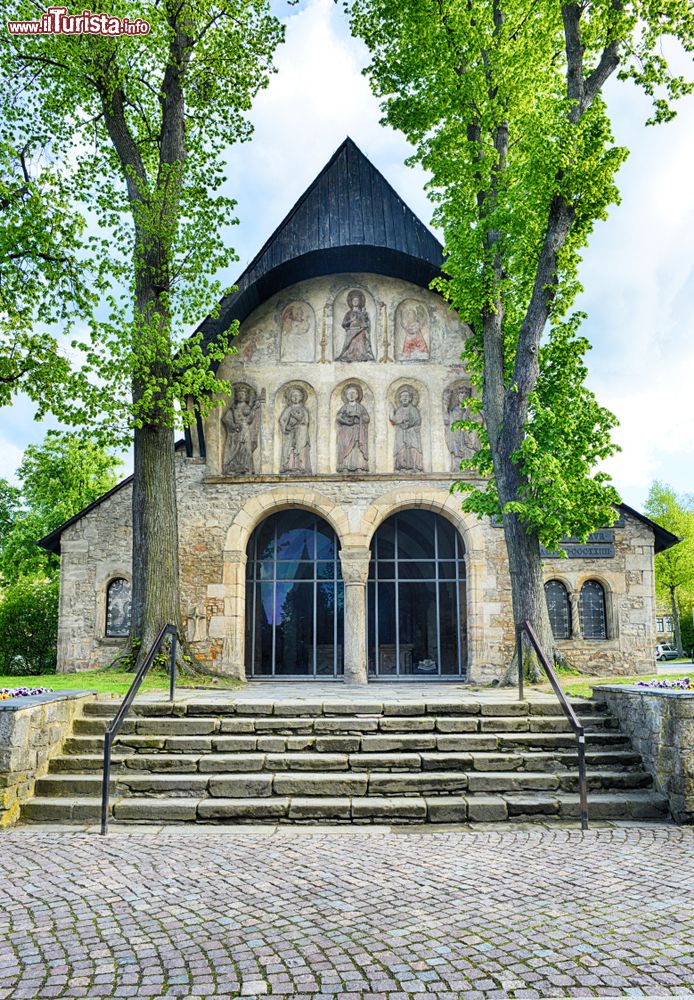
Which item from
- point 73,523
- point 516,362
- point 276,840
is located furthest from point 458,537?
point 276,840

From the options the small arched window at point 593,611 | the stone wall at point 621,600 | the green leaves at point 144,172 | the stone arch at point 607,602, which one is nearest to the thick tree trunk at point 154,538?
the green leaves at point 144,172

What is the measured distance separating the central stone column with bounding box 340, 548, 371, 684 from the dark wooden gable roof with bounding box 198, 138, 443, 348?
5.35m

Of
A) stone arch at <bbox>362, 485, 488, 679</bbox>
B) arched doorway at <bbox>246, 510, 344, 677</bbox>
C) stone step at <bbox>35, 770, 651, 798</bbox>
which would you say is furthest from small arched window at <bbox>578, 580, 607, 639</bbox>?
stone step at <bbox>35, 770, 651, 798</bbox>

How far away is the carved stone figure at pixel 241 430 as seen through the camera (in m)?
16.1

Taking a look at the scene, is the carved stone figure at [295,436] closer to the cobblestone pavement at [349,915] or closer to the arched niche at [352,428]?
the arched niche at [352,428]

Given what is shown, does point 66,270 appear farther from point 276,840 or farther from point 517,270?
point 276,840

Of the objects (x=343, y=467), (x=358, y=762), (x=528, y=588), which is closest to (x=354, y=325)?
(x=343, y=467)

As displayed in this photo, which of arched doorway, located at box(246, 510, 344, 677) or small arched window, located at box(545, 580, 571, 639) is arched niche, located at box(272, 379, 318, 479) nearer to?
arched doorway, located at box(246, 510, 344, 677)

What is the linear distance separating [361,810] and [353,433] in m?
10.3

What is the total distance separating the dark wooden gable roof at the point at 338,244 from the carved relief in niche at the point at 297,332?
1.85 ft

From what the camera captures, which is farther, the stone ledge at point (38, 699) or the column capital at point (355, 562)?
the column capital at point (355, 562)

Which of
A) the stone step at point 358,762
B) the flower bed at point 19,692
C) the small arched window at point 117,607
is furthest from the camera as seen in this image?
the small arched window at point 117,607

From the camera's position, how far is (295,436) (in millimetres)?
16156

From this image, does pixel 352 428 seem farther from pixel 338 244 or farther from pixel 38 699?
pixel 38 699
